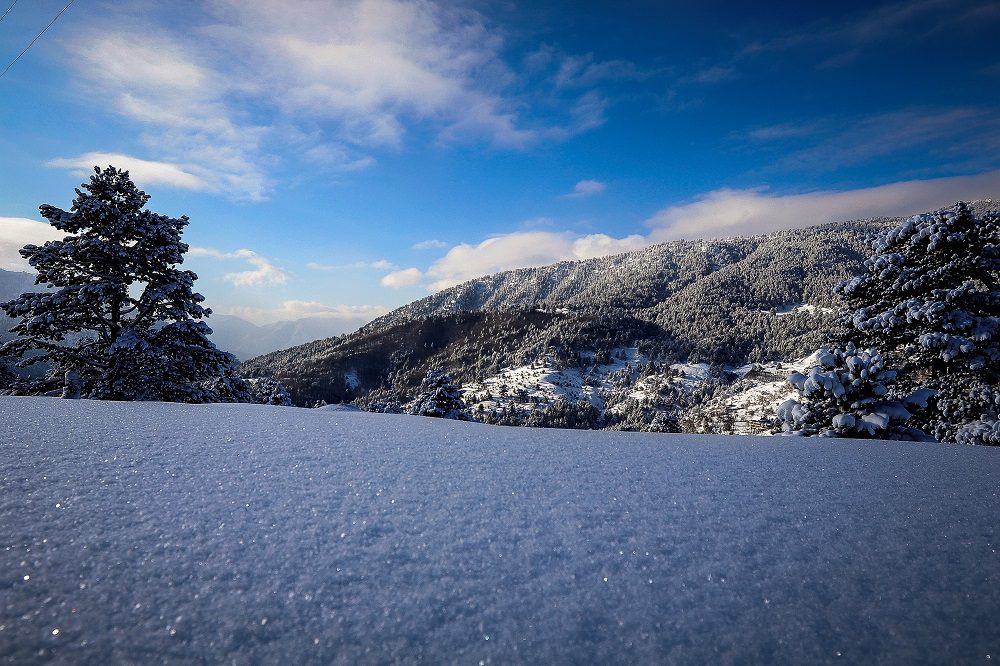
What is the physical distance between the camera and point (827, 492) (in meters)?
2.83

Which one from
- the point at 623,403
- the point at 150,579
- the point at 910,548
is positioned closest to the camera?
the point at 150,579

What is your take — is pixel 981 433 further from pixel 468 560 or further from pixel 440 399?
pixel 440 399

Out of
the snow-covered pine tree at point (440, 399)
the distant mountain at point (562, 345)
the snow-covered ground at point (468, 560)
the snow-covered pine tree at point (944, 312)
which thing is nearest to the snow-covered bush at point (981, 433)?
the snow-covered pine tree at point (944, 312)

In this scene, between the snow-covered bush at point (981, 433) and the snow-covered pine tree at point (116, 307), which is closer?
the snow-covered bush at point (981, 433)

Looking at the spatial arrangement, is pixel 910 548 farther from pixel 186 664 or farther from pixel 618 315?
pixel 618 315

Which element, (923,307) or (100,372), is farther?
(100,372)

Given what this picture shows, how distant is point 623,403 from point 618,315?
75570mm

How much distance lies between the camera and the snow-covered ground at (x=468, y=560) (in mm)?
1270

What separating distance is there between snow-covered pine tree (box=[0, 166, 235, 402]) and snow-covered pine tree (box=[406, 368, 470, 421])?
426 inches

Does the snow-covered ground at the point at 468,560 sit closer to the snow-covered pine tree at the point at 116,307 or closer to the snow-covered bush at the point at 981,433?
the snow-covered bush at the point at 981,433

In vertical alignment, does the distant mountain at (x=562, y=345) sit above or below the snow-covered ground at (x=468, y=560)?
above

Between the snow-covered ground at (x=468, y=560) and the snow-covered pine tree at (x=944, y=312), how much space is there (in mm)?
10150

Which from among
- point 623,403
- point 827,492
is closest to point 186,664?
point 827,492

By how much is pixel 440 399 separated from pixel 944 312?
1940cm
